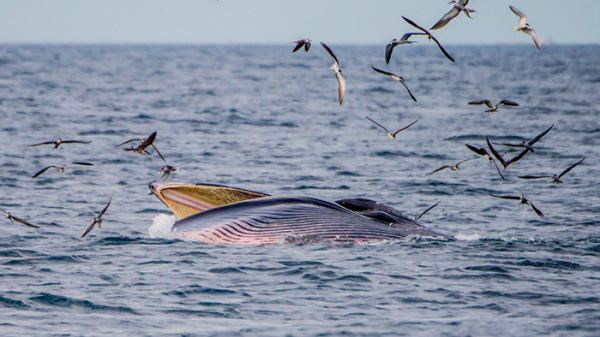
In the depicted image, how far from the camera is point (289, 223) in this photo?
15.3 m

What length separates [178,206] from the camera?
16.4 metres

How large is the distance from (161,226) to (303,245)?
11.4 ft

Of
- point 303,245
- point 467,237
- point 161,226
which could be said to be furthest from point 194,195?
point 467,237

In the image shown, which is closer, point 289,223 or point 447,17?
point 447,17

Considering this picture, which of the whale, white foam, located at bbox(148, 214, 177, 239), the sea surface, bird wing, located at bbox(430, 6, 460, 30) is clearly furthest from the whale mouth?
bird wing, located at bbox(430, 6, 460, 30)

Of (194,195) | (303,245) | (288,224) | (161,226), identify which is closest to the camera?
(303,245)

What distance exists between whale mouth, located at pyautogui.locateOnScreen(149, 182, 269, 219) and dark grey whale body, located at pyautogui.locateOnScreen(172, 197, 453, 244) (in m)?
0.63

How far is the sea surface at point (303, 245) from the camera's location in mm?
11492

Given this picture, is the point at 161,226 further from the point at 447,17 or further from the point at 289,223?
the point at 447,17

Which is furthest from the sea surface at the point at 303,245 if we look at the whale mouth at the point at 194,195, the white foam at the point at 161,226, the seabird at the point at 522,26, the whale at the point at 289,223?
the seabird at the point at 522,26

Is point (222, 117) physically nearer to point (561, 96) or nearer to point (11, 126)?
point (11, 126)

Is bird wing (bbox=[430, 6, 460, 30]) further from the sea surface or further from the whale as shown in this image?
the whale

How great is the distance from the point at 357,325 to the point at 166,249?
495cm

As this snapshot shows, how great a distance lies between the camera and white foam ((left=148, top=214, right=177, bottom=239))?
16453mm
